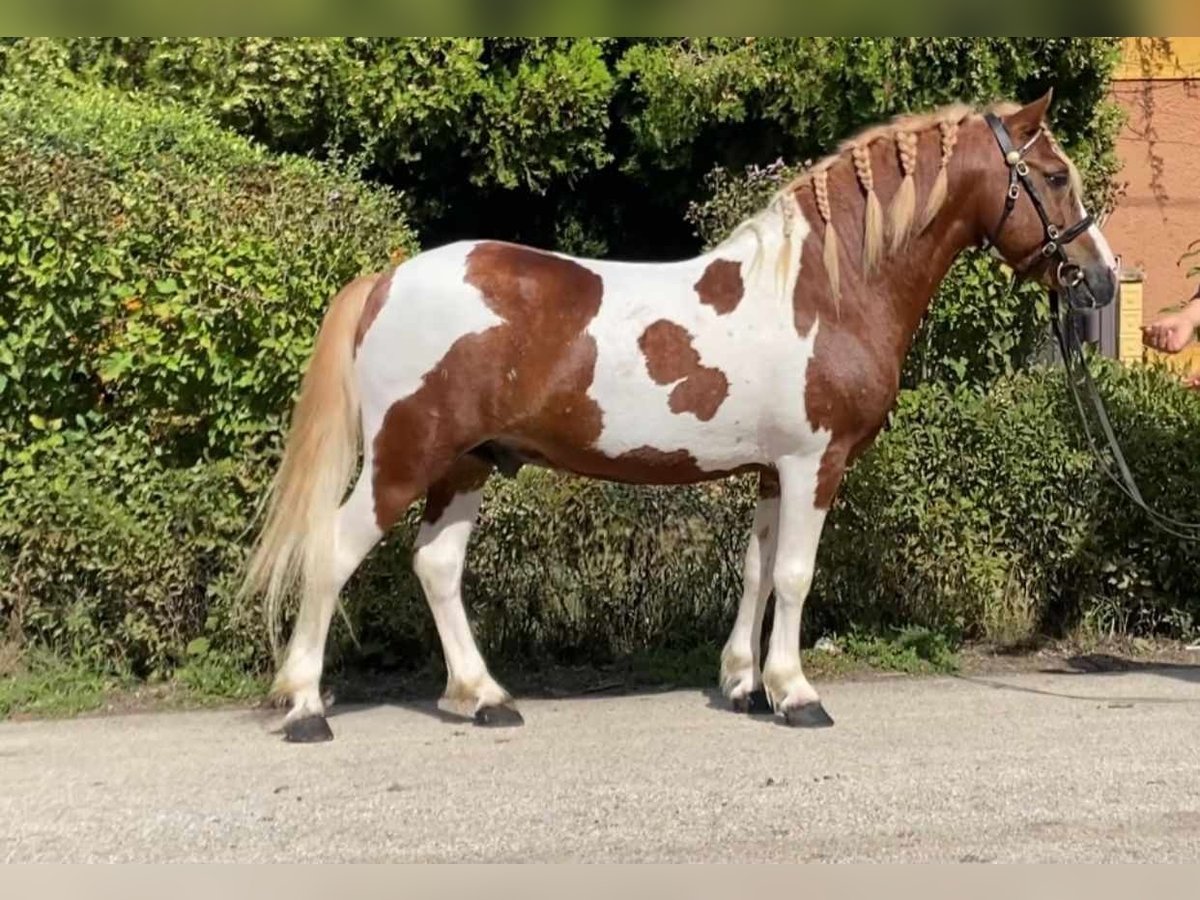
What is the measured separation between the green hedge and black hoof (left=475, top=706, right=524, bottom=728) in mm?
897

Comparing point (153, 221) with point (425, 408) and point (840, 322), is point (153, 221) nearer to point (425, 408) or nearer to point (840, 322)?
point (425, 408)

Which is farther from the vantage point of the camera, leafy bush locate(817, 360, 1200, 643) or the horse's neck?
leafy bush locate(817, 360, 1200, 643)

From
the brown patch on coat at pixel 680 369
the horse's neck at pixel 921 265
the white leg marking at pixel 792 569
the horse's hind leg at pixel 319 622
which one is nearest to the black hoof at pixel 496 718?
the horse's hind leg at pixel 319 622

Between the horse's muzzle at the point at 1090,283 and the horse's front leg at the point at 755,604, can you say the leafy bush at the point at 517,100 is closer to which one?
the horse's muzzle at the point at 1090,283

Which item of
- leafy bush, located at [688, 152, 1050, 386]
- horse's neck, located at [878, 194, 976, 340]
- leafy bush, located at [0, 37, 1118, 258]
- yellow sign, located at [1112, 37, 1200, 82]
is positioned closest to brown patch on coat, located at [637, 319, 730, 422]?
horse's neck, located at [878, 194, 976, 340]

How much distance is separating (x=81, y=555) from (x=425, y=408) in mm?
1912

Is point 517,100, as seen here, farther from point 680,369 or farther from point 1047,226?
point 1047,226

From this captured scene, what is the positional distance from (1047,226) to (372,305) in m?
2.50

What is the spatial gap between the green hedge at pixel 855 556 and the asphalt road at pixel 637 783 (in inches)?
25.0

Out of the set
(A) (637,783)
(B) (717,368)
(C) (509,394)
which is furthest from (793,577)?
(C) (509,394)

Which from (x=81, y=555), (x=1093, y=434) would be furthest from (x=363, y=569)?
(x=1093, y=434)

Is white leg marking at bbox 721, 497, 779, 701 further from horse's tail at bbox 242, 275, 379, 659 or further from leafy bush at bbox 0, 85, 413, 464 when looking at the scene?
leafy bush at bbox 0, 85, 413, 464

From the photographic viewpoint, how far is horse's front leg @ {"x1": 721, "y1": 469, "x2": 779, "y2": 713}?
5.25 meters

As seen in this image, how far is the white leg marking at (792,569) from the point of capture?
492cm
